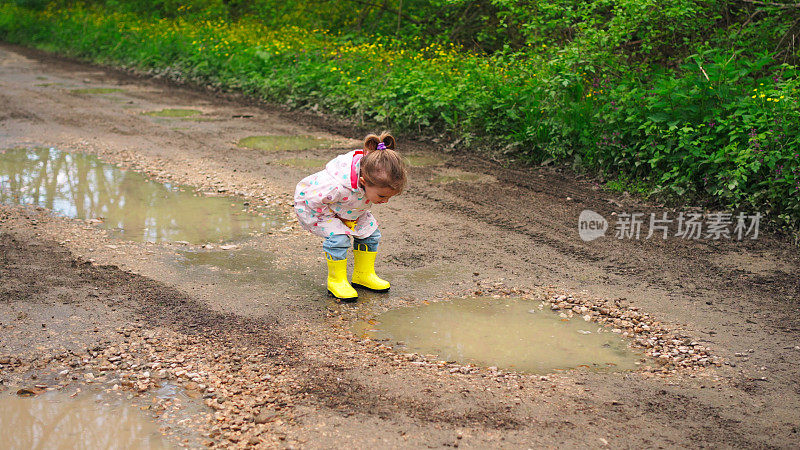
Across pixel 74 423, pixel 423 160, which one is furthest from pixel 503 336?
pixel 423 160

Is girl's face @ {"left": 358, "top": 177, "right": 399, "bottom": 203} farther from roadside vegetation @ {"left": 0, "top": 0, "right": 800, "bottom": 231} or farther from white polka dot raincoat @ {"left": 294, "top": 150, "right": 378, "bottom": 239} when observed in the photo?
roadside vegetation @ {"left": 0, "top": 0, "right": 800, "bottom": 231}

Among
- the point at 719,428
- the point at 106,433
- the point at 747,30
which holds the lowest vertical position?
the point at 106,433

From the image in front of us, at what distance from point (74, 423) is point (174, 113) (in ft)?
29.5

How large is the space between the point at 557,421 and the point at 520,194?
4221mm

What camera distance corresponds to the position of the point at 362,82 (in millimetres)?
11391

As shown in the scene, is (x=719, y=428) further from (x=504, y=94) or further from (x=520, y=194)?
(x=504, y=94)

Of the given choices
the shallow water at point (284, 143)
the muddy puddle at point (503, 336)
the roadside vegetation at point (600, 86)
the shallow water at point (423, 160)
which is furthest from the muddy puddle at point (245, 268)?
the shallow water at point (284, 143)

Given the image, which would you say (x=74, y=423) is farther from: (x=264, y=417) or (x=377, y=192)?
(x=377, y=192)

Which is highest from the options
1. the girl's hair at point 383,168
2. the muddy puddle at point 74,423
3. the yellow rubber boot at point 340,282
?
the girl's hair at point 383,168

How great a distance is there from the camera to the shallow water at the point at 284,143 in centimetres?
942

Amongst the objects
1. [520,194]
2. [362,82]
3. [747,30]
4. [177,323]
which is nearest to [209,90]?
[362,82]

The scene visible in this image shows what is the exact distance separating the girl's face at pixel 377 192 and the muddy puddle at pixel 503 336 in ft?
2.36

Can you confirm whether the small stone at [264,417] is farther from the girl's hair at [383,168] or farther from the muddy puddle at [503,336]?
the girl's hair at [383,168]

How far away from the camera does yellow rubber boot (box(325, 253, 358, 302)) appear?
4.79 m
